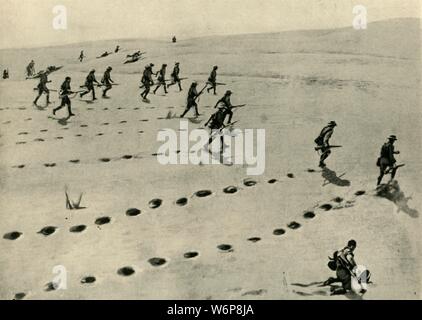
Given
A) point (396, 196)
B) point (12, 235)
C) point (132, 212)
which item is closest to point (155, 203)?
point (132, 212)

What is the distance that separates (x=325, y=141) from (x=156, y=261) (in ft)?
11.0

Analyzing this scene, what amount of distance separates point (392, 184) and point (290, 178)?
1.60 metres

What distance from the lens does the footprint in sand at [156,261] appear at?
25.7 ft

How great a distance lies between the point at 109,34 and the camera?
9336mm

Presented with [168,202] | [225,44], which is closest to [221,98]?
[225,44]

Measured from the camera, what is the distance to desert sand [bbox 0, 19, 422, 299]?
25.8 ft

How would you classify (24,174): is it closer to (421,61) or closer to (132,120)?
(132,120)

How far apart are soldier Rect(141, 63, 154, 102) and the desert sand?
133 millimetres

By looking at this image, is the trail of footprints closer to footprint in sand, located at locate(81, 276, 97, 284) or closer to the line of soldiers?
footprint in sand, located at locate(81, 276, 97, 284)

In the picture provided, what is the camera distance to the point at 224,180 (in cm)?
861

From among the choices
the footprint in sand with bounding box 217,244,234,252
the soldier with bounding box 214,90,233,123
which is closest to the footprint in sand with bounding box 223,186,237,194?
the footprint in sand with bounding box 217,244,234,252

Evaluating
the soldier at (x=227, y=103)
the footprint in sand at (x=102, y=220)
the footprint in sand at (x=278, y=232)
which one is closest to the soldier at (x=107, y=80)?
the soldier at (x=227, y=103)

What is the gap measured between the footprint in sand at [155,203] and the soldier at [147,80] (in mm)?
2411

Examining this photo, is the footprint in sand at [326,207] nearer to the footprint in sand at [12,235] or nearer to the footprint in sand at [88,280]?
the footprint in sand at [88,280]
